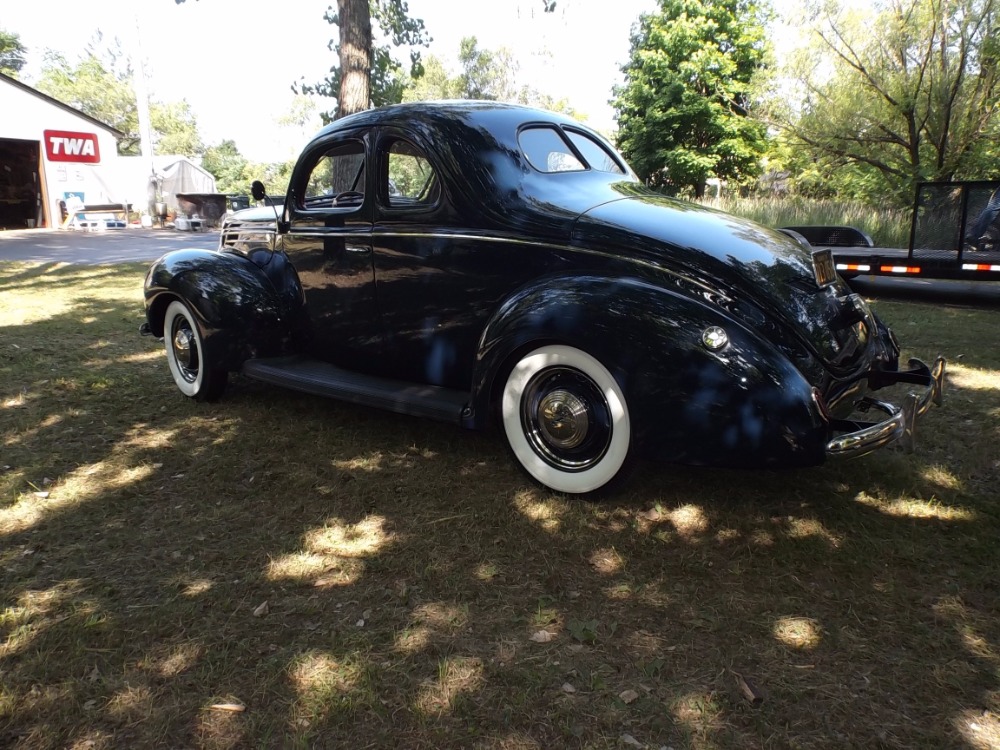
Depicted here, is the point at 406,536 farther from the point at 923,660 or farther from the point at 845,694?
the point at 923,660

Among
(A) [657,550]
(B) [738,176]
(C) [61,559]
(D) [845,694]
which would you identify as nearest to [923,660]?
(D) [845,694]

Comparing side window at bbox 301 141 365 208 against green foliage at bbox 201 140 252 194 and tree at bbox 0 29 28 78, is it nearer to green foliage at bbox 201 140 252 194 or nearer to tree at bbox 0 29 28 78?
green foliage at bbox 201 140 252 194

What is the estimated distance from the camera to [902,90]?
15.2m

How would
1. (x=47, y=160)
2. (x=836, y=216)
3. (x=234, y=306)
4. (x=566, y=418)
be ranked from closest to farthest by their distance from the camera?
(x=566, y=418) → (x=234, y=306) → (x=836, y=216) → (x=47, y=160)

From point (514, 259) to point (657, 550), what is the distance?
154 cm

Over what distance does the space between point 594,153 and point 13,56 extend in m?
76.8

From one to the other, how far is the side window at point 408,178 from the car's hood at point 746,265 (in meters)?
0.97

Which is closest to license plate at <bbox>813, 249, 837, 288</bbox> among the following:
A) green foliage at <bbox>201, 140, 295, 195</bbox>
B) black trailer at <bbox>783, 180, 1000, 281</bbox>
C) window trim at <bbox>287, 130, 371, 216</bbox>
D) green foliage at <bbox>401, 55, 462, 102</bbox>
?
window trim at <bbox>287, 130, 371, 216</bbox>

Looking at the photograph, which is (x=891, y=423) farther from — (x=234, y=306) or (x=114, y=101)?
(x=114, y=101)

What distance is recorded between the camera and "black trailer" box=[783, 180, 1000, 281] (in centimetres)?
812

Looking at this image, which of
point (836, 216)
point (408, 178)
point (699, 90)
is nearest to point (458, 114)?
point (408, 178)

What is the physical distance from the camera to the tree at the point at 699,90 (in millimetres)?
27625

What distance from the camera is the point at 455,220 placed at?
3814 mm

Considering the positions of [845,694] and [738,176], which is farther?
[738,176]
